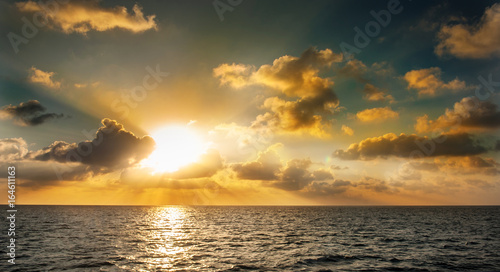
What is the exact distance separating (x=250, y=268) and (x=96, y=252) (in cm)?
2270

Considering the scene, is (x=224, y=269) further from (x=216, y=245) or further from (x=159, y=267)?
(x=216, y=245)

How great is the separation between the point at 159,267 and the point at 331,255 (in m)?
21.9

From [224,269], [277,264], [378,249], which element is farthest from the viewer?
[378,249]

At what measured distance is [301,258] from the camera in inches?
1375

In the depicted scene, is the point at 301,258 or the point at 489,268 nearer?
the point at 489,268

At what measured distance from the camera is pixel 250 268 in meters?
30.1

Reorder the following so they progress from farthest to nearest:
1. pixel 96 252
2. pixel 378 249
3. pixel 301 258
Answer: pixel 378 249
pixel 96 252
pixel 301 258

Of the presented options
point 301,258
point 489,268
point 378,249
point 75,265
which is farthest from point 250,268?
point 489,268

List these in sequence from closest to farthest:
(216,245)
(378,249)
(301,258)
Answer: (301,258)
(378,249)
(216,245)

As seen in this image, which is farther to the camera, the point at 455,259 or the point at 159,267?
the point at 455,259

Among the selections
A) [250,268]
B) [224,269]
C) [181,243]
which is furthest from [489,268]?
[181,243]

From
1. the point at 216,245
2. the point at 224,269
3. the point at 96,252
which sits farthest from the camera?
the point at 216,245

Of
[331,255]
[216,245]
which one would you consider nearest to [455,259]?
→ [331,255]

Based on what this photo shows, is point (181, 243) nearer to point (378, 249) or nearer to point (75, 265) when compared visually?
point (75, 265)
